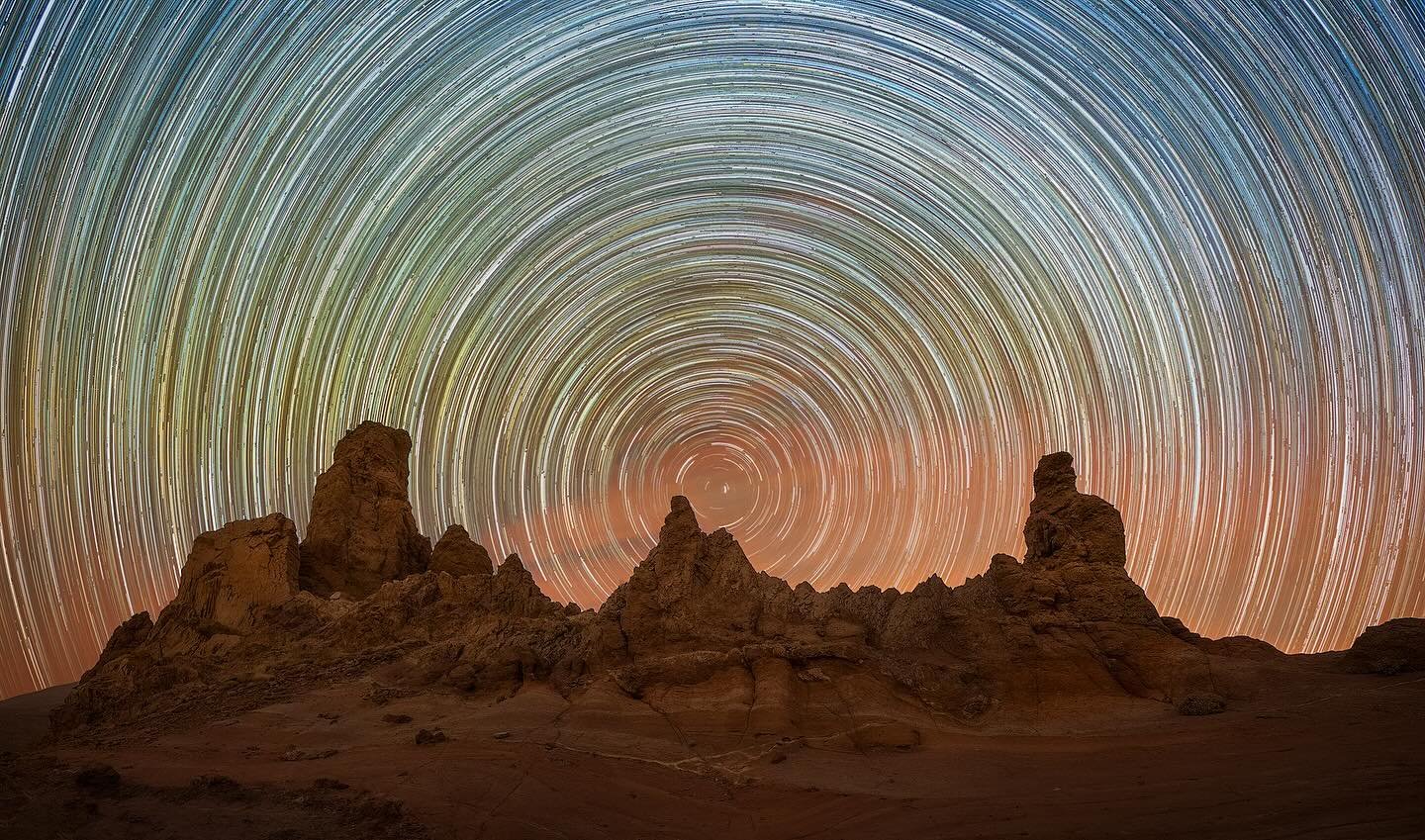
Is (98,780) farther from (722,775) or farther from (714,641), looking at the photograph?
(714,641)

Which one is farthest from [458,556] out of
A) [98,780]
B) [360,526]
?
[98,780]

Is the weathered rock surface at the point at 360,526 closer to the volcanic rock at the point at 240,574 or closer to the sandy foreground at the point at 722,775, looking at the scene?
the volcanic rock at the point at 240,574

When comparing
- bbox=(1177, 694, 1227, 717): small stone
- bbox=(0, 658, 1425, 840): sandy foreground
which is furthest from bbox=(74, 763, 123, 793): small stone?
bbox=(1177, 694, 1227, 717): small stone

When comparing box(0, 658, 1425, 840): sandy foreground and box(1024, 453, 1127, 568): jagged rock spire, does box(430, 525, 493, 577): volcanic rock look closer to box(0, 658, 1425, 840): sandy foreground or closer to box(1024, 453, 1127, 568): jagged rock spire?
box(0, 658, 1425, 840): sandy foreground

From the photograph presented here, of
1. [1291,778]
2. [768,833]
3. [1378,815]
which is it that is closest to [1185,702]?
[1291,778]

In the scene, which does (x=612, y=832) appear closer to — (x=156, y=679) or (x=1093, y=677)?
(x=1093, y=677)

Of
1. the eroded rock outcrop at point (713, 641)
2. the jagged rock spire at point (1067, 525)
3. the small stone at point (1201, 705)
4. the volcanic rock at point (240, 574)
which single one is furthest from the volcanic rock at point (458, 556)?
the small stone at point (1201, 705)
